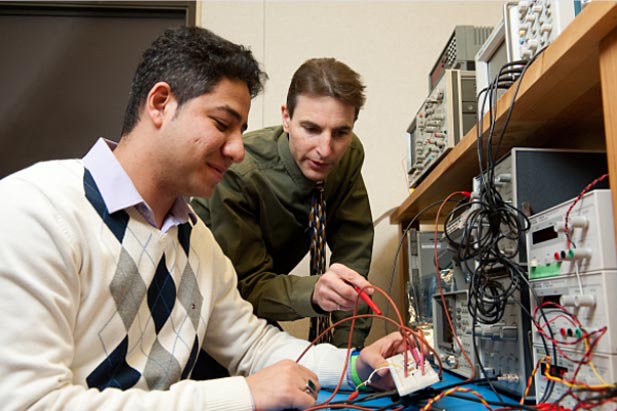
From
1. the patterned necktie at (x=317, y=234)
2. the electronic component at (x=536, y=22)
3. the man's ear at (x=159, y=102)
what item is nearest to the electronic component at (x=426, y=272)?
the patterned necktie at (x=317, y=234)

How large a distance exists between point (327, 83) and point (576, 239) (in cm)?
93

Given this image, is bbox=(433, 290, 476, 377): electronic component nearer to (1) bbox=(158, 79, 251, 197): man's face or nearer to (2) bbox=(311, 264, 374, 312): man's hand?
(2) bbox=(311, 264, 374, 312): man's hand

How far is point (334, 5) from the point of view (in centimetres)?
277

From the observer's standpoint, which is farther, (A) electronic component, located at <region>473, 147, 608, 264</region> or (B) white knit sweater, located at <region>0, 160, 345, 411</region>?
(A) electronic component, located at <region>473, 147, 608, 264</region>

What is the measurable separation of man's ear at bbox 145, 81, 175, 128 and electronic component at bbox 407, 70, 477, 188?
91 cm

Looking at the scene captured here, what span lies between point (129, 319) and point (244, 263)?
26.2 inches

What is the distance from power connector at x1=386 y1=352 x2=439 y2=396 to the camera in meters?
0.81

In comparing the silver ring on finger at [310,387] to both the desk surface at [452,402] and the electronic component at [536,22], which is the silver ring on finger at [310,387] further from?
the electronic component at [536,22]

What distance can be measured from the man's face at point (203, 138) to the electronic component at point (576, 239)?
22.0 inches

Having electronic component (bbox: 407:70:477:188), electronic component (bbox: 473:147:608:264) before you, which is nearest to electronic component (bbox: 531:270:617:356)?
electronic component (bbox: 473:147:608:264)

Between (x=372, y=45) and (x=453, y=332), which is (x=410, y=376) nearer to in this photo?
(x=453, y=332)

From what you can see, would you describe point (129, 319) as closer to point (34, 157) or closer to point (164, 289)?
point (164, 289)

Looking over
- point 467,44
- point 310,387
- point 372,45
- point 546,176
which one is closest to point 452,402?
point 310,387

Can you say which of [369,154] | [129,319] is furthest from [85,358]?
[369,154]
